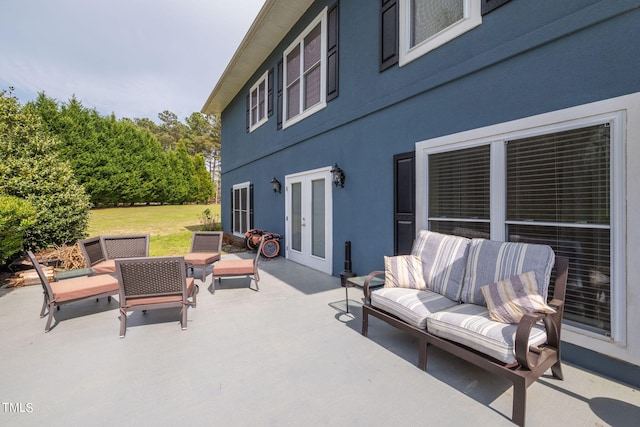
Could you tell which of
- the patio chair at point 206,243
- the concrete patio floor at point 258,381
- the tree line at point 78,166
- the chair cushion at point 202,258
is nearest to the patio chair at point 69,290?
the concrete patio floor at point 258,381

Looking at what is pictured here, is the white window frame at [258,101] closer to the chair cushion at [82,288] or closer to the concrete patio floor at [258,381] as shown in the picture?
the chair cushion at [82,288]

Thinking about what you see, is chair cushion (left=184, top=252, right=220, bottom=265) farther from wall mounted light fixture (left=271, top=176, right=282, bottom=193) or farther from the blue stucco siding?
wall mounted light fixture (left=271, top=176, right=282, bottom=193)

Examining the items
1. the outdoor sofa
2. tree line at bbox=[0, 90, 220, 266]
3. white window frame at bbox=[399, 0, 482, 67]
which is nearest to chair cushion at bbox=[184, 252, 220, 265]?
tree line at bbox=[0, 90, 220, 266]

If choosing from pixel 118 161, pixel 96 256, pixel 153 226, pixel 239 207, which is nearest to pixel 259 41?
pixel 239 207

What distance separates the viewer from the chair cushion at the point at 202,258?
18.7 feet

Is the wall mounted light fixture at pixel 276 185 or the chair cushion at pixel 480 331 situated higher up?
the wall mounted light fixture at pixel 276 185

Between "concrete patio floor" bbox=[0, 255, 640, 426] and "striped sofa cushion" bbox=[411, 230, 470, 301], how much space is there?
25.5 inches

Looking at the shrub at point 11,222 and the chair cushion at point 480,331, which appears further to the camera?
the shrub at point 11,222

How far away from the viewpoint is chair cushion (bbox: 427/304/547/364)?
206cm

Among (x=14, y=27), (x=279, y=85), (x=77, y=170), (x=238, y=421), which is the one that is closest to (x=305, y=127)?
(x=279, y=85)

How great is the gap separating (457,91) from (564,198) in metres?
1.75

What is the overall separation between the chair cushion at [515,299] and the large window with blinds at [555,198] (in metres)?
0.72

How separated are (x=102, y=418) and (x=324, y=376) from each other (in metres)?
1.63

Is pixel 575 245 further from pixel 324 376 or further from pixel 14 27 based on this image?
pixel 14 27
